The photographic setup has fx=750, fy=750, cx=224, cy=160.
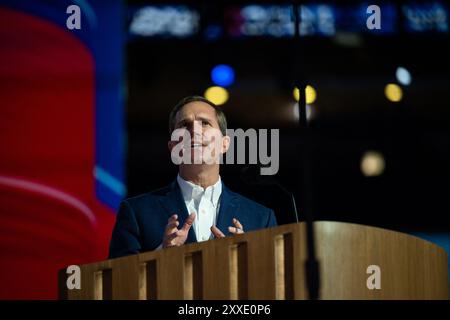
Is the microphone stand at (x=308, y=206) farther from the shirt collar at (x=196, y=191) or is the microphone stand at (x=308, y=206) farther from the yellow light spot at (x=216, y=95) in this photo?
the yellow light spot at (x=216, y=95)

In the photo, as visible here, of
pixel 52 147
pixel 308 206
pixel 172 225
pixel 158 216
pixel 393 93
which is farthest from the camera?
pixel 393 93

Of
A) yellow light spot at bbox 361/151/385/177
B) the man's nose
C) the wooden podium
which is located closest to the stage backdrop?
the man's nose

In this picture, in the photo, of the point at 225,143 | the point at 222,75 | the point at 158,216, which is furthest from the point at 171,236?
the point at 222,75

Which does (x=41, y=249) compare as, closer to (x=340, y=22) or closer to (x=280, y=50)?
(x=280, y=50)

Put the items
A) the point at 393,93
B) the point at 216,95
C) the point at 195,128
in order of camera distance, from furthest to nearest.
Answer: the point at 393,93, the point at 216,95, the point at 195,128

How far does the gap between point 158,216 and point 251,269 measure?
0.90 metres

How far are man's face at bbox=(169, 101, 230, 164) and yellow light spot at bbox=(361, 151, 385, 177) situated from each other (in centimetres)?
307

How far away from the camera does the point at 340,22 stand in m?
4.96

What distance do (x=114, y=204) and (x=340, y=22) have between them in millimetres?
1936

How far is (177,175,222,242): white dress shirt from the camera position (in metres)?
2.94

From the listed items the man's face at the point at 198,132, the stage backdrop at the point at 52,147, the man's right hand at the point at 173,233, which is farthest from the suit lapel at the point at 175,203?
the stage backdrop at the point at 52,147

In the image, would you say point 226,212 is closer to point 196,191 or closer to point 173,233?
point 196,191

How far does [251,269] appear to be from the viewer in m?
2.04
